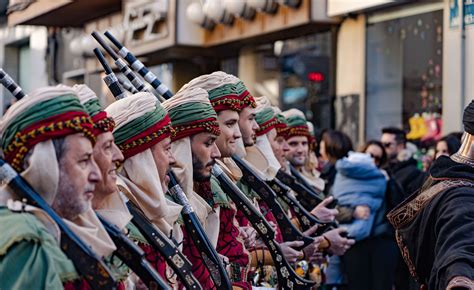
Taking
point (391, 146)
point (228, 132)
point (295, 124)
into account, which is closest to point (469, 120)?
point (228, 132)

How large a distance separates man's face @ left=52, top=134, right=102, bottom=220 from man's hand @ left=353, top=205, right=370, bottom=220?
660cm

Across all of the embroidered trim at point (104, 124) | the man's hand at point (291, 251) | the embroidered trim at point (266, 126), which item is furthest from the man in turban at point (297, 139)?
the embroidered trim at point (104, 124)

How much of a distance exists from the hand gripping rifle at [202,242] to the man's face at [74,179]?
4.96 feet

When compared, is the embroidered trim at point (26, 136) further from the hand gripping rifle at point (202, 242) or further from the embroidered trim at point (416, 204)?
the embroidered trim at point (416, 204)

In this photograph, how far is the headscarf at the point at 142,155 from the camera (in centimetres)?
477

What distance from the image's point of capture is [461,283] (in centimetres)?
455

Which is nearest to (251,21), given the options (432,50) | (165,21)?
(165,21)

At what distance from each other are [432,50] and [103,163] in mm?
10406

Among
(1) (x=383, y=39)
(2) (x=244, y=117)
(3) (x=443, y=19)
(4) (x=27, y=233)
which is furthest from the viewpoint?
(1) (x=383, y=39)

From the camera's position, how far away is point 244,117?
6.58m

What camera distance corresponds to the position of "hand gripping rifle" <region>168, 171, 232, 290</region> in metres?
5.22

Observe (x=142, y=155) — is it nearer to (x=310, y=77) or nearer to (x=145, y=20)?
(x=310, y=77)

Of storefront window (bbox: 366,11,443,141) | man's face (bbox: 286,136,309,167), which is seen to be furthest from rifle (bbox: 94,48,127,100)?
storefront window (bbox: 366,11,443,141)

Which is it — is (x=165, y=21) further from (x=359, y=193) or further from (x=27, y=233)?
(x=27, y=233)
